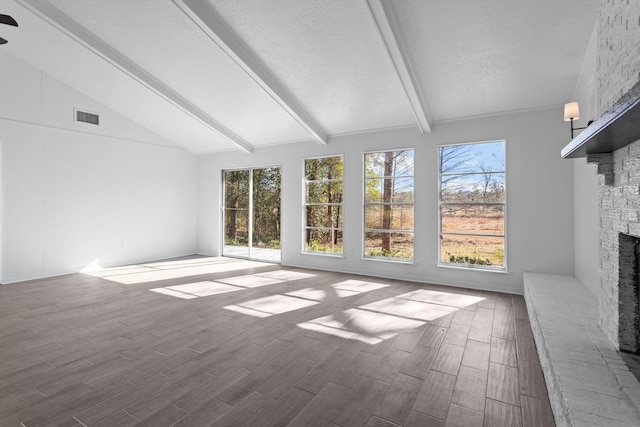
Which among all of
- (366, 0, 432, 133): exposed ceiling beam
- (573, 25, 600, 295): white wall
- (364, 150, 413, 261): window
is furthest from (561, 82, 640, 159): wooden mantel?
(364, 150, 413, 261): window

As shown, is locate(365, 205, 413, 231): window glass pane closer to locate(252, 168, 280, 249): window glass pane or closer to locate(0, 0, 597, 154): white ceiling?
locate(0, 0, 597, 154): white ceiling

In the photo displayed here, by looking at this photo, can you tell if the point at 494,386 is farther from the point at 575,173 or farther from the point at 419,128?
the point at 419,128

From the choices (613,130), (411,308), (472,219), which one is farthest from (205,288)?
(613,130)

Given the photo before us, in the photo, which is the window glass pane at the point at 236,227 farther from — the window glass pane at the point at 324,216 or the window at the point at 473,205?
the window at the point at 473,205

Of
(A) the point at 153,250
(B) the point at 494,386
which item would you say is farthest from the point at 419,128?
(A) the point at 153,250

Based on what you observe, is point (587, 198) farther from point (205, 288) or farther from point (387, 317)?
point (205, 288)

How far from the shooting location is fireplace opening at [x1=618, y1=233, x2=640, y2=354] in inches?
81.0

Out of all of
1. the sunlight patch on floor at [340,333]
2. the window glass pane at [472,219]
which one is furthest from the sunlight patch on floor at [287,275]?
the window glass pane at [472,219]

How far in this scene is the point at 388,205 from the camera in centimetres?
584

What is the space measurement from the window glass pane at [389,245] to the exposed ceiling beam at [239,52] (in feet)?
8.01

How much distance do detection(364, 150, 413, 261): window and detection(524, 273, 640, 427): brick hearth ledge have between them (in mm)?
2709

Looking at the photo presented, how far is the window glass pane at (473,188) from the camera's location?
4.91m

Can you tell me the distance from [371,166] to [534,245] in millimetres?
2928

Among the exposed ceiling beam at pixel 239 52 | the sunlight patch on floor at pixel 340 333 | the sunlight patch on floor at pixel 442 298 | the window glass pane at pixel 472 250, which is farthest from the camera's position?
the window glass pane at pixel 472 250
